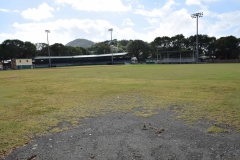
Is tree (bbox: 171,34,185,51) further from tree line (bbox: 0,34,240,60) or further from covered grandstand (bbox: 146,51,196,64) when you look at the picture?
covered grandstand (bbox: 146,51,196,64)

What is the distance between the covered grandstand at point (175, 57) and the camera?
8308 cm

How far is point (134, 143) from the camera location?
186 inches

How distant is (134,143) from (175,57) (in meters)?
89.7

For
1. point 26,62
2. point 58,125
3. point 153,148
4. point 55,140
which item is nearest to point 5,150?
point 55,140

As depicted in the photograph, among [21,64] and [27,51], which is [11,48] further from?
[21,64]

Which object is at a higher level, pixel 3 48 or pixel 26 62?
pixel 3 48

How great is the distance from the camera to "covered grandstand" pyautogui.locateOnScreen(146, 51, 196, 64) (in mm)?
83081

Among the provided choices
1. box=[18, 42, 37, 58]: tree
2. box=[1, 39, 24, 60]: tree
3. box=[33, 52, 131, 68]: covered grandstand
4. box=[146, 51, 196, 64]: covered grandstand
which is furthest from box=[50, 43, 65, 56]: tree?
box=[146, 51, 196, 64]: covered grandstand

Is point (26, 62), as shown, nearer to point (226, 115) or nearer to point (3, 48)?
point (3, 48)

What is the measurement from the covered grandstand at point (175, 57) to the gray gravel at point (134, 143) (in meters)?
79.6

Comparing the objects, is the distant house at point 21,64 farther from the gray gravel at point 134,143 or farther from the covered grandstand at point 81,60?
the gray gravel at point 134,143

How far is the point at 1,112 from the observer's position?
7.80 meters

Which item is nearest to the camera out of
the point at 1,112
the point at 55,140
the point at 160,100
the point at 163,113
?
the point at 55,140

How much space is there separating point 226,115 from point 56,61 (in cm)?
10179
